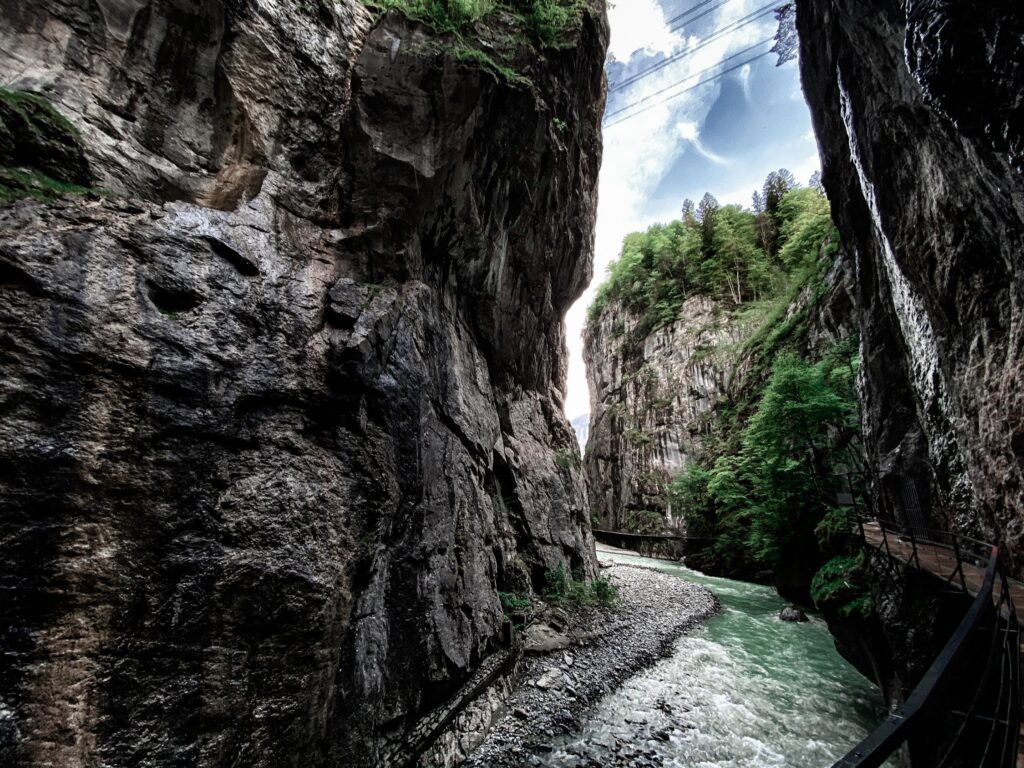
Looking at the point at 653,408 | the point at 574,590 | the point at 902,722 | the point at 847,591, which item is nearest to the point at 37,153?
the point at 902,722

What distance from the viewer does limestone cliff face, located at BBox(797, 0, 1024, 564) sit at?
4.06 metres

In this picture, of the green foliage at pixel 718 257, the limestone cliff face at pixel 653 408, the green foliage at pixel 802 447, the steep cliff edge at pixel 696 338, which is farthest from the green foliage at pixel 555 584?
Answer: the green foliage at pixel 718 257

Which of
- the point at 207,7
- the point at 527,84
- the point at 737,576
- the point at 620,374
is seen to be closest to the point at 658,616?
Result: the point at 737,576

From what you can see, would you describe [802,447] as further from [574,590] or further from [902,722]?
[902,722]

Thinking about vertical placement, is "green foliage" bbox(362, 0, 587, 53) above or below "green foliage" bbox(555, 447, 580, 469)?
above

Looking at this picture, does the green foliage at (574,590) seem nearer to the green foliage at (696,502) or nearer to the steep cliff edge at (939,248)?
the steep cliff edge at (939,248)

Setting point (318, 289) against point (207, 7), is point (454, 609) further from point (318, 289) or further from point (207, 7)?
point (207, 7)

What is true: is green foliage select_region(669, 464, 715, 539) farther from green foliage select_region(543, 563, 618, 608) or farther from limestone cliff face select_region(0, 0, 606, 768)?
limestone cliff face select_region(0, 0, 606, 768)

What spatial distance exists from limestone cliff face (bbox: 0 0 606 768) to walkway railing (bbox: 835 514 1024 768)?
4564 millimetres

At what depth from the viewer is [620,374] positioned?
3584cm

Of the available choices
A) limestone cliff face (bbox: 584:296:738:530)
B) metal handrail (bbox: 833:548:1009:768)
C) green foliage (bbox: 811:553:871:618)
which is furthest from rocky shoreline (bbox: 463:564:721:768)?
limestone cliff face (bbox: 584:296:738:530)

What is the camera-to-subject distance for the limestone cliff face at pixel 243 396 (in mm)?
3475

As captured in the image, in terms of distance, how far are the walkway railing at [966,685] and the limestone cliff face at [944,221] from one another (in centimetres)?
89

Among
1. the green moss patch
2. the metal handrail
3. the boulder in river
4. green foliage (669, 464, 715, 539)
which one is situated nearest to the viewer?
the metal handrail
